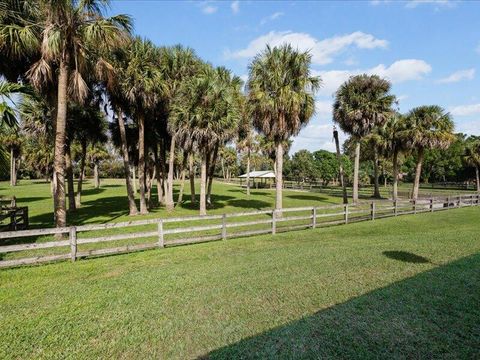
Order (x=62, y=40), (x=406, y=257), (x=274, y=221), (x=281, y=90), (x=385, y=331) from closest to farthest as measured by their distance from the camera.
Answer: (x=385, y=331) → (x=406, y=257) → (x=62, y=40) → (x=274, y=221) → (x=281, y=90)

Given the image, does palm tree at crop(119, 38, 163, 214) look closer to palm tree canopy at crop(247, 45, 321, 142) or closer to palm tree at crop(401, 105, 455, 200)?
Result: palm tree canopy at crop(247, 45, 321, 142)

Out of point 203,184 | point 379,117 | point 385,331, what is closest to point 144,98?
point 203,184

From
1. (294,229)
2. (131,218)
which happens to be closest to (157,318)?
(294,229)

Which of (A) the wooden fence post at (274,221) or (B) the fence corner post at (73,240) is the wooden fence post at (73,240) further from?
(A) the wooden fence post at (274,221)

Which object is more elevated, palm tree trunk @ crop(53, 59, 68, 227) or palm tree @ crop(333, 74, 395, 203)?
palm tree @ crop(333, 74, 395, 203)

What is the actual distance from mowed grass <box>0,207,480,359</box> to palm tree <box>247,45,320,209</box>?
34.1 feet

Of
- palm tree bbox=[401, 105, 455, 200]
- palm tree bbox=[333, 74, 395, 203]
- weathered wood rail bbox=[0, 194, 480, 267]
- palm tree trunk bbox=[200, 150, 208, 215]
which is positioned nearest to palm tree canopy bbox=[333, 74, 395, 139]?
palm tree bbox=[333, 74, 395, 203]

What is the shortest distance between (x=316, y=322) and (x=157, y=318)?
243cm

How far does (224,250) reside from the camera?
959 cm

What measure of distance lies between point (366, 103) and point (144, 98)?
17.5m

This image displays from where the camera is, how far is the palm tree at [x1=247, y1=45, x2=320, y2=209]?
16.9 meters

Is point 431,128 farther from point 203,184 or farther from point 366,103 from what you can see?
point 203,184

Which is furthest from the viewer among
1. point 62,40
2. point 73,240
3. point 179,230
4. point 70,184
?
point 70,184

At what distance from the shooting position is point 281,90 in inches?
668
